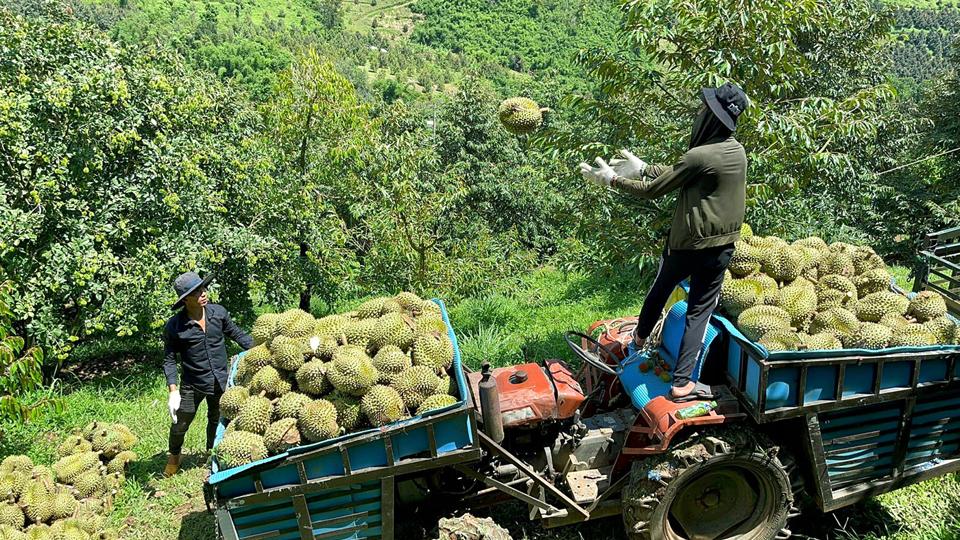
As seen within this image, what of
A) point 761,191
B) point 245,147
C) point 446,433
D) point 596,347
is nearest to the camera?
point 446,433

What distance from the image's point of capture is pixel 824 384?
3.95 m

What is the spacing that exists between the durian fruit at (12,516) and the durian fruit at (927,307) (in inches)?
258

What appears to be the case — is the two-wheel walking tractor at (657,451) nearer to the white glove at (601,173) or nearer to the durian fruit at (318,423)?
the durian fruit at (318,423)

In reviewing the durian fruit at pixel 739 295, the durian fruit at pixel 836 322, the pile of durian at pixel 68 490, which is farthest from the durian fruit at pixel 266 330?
the durian fruit at pixel 836 322

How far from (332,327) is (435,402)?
942mm

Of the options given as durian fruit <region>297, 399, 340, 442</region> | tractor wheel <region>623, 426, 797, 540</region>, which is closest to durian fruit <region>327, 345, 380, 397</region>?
durian fruit <region>297, 399, 340, 442</region>

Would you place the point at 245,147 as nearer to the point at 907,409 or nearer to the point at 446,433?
the point at 446,433

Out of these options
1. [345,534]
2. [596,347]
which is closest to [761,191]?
[596,347]

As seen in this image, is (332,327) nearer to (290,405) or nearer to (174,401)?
(290,405)

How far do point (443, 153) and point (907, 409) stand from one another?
1944 cm

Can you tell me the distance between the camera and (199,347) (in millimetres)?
5211

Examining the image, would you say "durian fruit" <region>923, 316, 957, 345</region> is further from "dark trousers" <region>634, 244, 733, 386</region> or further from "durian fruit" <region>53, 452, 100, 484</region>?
"durian fruit" <region>53, 452, 100, 484</region>

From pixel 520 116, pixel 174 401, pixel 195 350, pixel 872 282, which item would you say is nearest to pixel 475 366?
pixel 520 116

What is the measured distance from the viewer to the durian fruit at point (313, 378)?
3.88m
